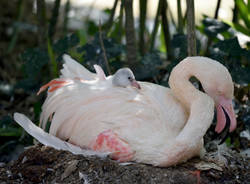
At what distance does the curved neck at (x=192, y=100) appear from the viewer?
3471mm

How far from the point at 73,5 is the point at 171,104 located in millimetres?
5022

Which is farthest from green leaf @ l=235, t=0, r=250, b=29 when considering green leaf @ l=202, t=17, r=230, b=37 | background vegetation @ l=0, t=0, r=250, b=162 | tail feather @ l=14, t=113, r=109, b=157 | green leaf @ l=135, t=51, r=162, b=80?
tail feather @ l=14, t=113, r=109, b=157

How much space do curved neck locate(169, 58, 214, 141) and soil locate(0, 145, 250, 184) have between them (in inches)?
10.4

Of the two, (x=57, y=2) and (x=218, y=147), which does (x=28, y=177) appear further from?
(x=57, y=2)

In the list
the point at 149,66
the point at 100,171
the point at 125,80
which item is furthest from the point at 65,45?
the point at 100,171

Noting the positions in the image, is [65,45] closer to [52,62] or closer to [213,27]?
[52,62]

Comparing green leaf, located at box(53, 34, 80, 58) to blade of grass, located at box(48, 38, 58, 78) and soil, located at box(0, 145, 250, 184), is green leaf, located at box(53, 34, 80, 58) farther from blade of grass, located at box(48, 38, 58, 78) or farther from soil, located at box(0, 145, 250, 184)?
soil, located at box(0, 145, 250, 184)

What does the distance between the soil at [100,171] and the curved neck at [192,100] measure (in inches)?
10.4

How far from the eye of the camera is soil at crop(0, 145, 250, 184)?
3.36 meters

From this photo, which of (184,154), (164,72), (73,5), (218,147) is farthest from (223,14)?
(184,154)

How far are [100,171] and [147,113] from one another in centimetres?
55

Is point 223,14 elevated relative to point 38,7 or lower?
lower

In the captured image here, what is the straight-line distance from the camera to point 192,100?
368 cm

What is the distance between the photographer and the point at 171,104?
12.2 ft
